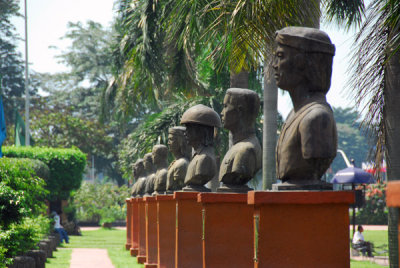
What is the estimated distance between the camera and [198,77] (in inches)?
776

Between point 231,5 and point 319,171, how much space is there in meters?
5.33

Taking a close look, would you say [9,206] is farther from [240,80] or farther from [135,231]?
[135,231]

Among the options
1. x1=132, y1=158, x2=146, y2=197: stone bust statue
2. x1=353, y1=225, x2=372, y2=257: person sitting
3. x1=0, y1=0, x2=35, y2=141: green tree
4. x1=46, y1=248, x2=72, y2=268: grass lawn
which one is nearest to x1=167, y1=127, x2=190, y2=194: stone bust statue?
x1=46, y1=248, x2=72, y2=268: grass lawn

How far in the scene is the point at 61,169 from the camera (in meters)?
31.4

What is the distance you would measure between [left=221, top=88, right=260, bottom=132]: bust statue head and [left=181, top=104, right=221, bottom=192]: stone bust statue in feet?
5.95

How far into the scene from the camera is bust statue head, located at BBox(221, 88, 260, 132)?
26.6ft

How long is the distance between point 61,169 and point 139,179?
11.7 metres

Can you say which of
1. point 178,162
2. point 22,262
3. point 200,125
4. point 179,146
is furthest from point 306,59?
point 22,262

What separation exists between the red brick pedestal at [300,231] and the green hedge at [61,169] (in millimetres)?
25461

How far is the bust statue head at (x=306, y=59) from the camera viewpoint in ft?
19.8

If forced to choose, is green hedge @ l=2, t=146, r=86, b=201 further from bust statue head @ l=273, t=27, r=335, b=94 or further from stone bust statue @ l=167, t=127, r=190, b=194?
bust statue head @ l=273, t=27, r=335, b=94

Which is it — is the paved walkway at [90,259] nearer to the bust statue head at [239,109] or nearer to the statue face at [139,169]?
the statue face at [139,169]

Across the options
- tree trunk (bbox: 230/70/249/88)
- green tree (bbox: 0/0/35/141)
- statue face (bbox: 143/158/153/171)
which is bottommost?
statue face (bbox: 143/158/153/171)

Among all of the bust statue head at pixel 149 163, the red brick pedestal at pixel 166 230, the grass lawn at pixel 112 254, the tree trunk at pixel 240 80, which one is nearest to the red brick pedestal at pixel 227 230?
the red brick pedestal at pixel 166 230
